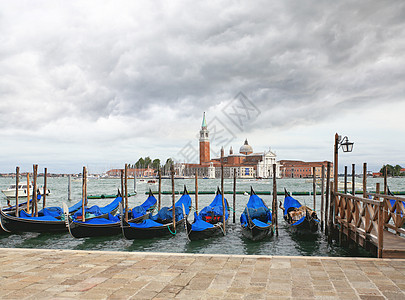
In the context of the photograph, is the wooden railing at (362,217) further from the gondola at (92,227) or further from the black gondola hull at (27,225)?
the black gondola hull at (27,225)

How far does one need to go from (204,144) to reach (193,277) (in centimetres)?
9112

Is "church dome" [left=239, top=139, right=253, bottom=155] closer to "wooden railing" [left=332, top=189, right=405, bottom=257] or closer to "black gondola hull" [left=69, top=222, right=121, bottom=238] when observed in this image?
"black gondola hull" [left=69, top=222, right=121, bottom=238]

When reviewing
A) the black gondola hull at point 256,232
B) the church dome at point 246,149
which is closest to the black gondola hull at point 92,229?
the black gondola hull at point 256,232

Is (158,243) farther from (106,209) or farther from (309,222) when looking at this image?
(106,209)

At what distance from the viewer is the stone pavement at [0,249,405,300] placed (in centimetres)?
327

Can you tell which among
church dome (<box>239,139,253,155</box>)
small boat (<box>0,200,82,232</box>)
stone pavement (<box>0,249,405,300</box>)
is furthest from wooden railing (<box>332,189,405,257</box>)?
church dome (<box>239,139,253,155</box>)

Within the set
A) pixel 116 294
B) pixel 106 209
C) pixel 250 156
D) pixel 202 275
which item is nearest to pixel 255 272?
pixel 202 275

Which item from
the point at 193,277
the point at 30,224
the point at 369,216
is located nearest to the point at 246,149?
the point at 30,224

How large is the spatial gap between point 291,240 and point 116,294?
22.7 ft

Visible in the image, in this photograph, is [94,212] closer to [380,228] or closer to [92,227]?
[92,227]

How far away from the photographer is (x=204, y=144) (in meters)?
94.9

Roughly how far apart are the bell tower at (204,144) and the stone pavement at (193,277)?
8683 cm

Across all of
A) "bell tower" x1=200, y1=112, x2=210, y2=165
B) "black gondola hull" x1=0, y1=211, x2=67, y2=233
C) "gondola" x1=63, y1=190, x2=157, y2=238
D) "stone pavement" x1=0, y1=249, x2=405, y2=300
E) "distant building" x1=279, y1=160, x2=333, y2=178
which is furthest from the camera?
"distant building" x1=279, y1=160, x2=333, y2=178

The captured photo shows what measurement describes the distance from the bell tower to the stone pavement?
8683 centimetres
